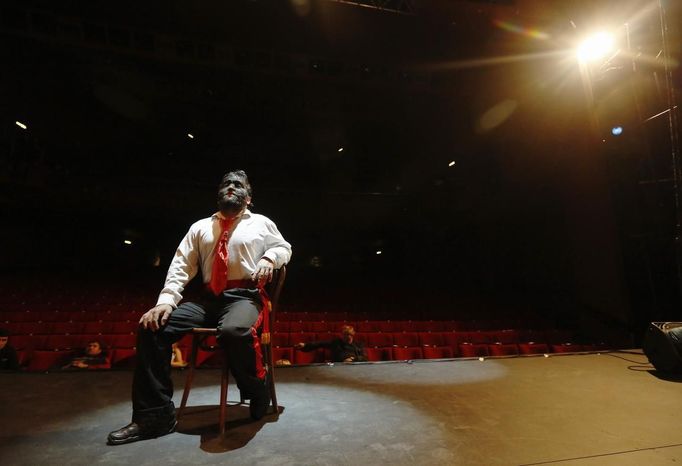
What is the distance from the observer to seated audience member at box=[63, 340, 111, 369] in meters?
3.05

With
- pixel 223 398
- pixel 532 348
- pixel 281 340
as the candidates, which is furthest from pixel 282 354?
pixel 532 348

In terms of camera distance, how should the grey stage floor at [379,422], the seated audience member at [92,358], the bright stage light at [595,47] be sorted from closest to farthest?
the grey stage floor at [379,422] < the seated audience member at [92,358] < the bright stage light at [595,47]

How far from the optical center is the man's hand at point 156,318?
4.45 ft

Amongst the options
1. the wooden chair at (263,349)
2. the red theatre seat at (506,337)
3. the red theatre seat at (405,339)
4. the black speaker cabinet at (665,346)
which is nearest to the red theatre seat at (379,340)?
the red theatre seat at (405,339)

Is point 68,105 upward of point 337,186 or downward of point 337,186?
upward

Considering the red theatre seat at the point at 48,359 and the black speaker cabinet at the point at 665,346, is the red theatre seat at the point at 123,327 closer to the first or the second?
the red theatre seat at the point at 48,359

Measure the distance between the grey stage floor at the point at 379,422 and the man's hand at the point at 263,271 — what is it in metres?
0.58

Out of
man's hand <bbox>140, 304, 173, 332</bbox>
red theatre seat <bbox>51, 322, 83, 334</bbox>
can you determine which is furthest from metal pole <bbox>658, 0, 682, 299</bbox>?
red theatre seat <bbox>51, 322, 83, 334</bbox>

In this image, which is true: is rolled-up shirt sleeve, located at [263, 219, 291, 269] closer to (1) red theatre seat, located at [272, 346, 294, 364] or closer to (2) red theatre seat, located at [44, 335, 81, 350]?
(1) red theatre seat, located at [272, 346, 294, 364]

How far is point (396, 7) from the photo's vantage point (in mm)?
6520

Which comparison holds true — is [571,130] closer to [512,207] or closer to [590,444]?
[512,207]

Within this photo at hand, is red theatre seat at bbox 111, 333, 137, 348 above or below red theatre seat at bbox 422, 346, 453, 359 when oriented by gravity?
above

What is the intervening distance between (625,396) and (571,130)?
5191 mm

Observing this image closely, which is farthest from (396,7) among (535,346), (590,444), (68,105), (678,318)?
(68,105)
